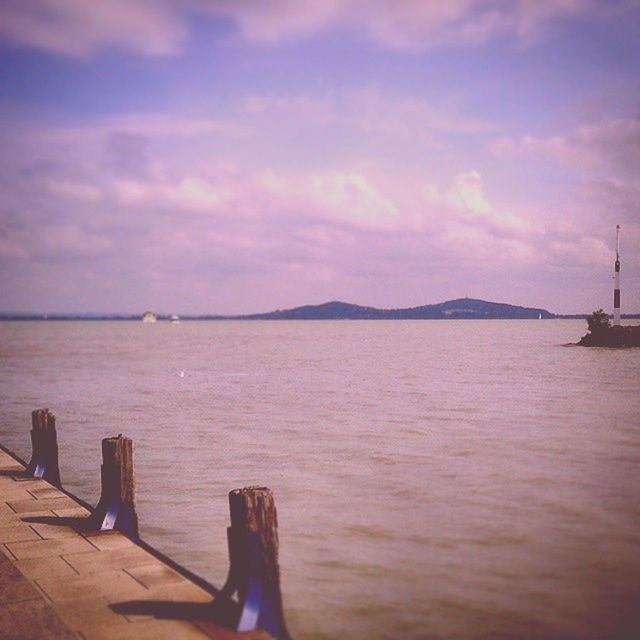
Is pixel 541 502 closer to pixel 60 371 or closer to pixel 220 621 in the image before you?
pixel 220 621

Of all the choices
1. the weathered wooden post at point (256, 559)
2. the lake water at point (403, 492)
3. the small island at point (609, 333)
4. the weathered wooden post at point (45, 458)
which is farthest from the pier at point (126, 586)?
the small island at point (609, 333)

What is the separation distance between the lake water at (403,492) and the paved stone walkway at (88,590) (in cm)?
205

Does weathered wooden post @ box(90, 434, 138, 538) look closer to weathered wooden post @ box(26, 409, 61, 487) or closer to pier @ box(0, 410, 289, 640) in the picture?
pier @ box(0, 410, 289, 640)

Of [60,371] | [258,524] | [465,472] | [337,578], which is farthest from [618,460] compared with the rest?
[60,371]

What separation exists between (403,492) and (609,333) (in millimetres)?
72763

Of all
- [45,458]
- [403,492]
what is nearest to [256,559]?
[45,458]

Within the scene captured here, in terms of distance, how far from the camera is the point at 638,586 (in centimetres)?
926

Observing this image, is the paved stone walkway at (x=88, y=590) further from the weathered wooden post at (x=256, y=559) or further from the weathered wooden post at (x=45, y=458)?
the weathered wooden post at (x=45, y=458)

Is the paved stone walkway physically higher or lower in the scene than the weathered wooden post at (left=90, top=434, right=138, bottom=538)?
lower

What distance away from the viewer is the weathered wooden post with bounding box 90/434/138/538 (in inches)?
336

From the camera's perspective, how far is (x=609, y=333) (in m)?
79.7

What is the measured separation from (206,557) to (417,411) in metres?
20.0

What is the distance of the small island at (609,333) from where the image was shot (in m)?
78.6

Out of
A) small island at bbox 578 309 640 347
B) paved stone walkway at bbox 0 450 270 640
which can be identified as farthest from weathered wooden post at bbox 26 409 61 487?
small island at bbox 578 309 640 347
